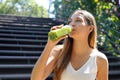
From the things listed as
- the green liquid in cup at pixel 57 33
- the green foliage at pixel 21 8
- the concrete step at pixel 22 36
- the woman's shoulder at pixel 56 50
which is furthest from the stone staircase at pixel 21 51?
the green foliage at pixel 21 8

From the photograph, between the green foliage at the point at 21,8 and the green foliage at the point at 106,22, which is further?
the green foliage at the point at 21,8

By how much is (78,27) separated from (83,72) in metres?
0.27

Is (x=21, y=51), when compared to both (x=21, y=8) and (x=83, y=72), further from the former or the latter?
(x=21, y=8)

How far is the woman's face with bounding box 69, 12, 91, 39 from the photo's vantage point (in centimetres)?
210

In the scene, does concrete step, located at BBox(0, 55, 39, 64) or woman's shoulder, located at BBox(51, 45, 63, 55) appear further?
concrete step, located at BBox(0, 55, 39, 64)

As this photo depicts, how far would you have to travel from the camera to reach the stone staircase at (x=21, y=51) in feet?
17.0

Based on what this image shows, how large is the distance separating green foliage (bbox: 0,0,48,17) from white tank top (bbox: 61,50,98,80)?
25103mm

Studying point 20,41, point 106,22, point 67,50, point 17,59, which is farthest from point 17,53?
point 67,50

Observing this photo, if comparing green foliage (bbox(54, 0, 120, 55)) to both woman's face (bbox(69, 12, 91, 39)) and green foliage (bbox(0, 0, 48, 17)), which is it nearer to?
woman's face (bbox(69, 12, 91, 39))

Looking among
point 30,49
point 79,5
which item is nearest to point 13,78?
point 30,49

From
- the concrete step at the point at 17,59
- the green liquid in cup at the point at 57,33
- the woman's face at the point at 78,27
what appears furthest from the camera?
the concrete step at the point at 17,59

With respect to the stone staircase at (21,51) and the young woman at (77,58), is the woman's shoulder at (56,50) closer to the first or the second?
the young woman at (77,58)

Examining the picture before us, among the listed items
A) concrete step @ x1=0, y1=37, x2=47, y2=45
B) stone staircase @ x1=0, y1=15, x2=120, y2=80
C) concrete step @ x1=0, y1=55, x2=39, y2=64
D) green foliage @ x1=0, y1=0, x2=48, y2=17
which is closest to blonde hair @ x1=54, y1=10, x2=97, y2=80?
stone staircase @ x1=0, y1=15, x2=120, y2=80

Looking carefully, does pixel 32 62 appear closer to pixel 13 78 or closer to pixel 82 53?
pixel 13 78
